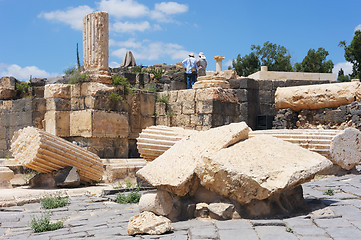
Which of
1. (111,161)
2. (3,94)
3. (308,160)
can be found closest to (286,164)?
(308,160)

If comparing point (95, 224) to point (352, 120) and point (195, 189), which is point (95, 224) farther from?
point (352, 120)

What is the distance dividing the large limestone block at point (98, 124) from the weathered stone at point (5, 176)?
199cm

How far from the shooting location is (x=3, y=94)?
1201cm

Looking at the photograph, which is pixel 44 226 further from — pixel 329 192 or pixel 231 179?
pixel 329 192

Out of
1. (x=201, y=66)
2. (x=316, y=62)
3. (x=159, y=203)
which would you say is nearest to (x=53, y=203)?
(x=159, y=203)

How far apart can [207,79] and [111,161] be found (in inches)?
138

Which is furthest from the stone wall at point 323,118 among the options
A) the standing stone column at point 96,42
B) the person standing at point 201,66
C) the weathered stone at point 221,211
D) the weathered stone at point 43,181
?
the weathered stone at point 221,211

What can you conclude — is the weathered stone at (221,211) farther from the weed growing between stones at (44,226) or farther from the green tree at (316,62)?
the green tree at (316,62)

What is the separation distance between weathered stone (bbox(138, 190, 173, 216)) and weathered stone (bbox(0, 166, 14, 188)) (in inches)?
197

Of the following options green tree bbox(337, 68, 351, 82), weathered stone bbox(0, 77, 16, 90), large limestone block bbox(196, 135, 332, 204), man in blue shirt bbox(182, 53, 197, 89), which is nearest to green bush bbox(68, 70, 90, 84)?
weathered stone bbox(0, 77, 16, 90)

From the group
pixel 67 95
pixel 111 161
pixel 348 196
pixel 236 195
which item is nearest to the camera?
pixel 236 195

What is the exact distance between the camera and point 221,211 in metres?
4.28

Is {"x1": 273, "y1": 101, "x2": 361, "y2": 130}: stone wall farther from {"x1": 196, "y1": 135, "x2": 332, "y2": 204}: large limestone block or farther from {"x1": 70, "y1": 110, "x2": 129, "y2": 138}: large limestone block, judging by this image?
{"x1": 196, "y1": 135, "x2": 332, "y2": 204}: large limestone block

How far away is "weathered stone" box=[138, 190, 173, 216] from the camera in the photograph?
4422 mm
